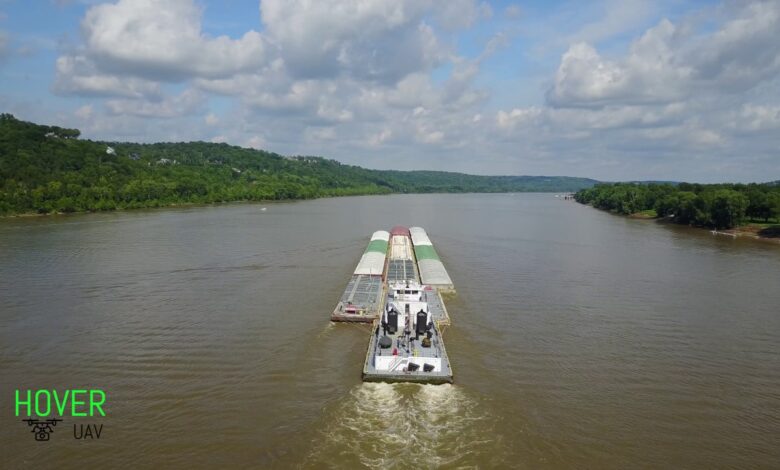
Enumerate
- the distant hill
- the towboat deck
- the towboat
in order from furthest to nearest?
1. the distant hill
2. the towboat
3. the towboat deck

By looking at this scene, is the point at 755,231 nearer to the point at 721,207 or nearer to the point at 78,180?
the point at 721,207

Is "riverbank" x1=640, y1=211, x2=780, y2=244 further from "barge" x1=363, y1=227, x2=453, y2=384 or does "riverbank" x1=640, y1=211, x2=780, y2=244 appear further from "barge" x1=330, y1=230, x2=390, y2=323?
"barge" x1=363, y1=227, x2=453, y2=384

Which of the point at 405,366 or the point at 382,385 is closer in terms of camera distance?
the point at 382,385

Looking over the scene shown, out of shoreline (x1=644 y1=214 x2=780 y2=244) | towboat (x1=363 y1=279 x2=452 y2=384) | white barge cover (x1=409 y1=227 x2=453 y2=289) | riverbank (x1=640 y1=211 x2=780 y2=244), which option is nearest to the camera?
towboat (x1=363 y1=279 x2=452 y2=384)

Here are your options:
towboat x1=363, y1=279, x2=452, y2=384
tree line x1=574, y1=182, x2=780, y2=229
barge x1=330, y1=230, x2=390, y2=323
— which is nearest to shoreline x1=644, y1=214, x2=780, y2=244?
tree line x1=574, y1=182, x2=780, y2=229

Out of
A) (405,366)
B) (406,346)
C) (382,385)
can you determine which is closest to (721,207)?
(406,346)

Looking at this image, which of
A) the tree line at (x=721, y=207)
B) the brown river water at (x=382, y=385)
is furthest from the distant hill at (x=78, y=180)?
the tree line at (x=721, y=207)
